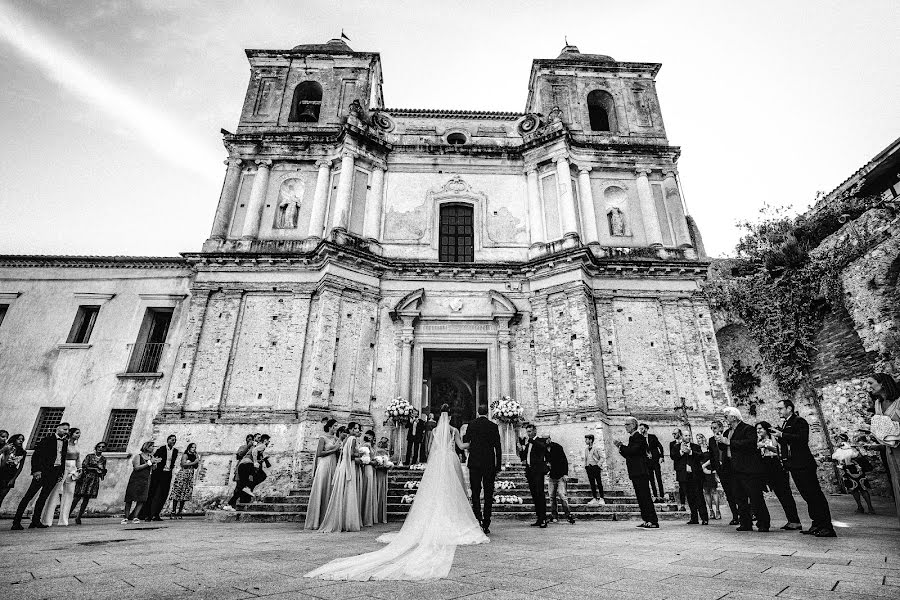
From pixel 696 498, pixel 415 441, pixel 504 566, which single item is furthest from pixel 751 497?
pixel 415 441

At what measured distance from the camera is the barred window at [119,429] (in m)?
13.5

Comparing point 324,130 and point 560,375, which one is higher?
point 324,130

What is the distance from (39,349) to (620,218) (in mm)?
21142

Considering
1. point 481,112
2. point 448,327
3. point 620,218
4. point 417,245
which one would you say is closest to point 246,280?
point 417,245

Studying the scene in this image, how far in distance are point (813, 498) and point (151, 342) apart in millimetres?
17911

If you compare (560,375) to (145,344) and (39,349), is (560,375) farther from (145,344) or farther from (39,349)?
(39,349)

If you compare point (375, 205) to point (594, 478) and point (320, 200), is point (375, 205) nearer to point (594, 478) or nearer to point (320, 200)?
point (320, 200)

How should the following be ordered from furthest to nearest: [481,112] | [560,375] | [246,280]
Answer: [481,112] → [246,280] → [560,375]

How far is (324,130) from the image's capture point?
18.7 metres

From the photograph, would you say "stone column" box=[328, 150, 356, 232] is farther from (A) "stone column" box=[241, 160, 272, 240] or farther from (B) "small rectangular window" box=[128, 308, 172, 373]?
(B) "small rectangular window" box=[128, 308, 172, 373]

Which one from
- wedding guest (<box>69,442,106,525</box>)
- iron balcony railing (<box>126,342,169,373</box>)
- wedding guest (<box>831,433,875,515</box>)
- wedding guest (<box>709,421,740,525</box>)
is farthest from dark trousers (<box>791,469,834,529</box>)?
iron balcony railing (<box>126,342,169,373</box>)

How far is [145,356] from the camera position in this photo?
15.1 metres

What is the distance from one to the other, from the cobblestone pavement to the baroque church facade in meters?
6.77

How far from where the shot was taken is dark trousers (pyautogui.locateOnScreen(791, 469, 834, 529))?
6.22 m
